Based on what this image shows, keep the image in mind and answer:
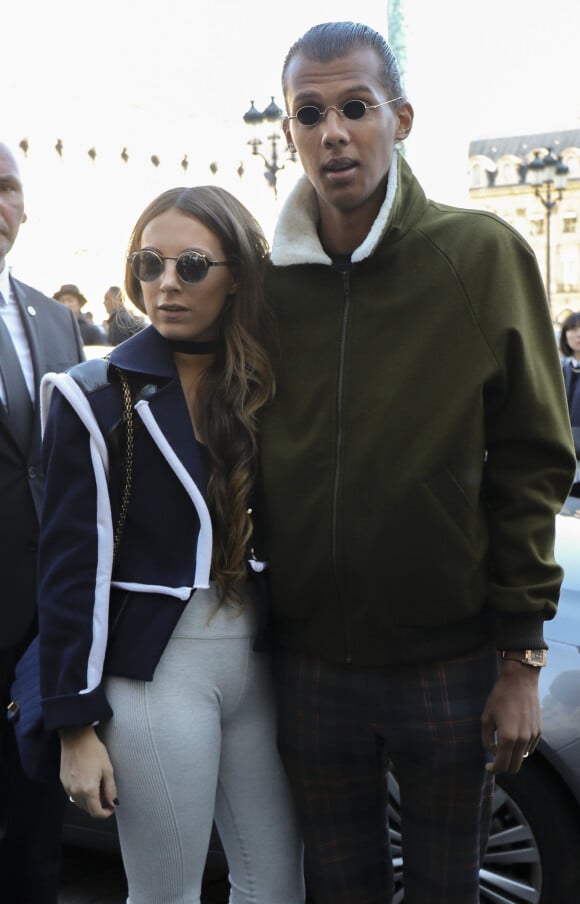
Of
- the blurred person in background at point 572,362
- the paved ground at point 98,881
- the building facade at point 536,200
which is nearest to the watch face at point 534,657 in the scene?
the paved ground at point 98,881

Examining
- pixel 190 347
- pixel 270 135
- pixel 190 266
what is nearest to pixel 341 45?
pixel 190 266

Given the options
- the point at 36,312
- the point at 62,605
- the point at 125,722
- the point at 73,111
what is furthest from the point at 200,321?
the point at 73,111

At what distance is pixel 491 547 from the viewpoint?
220 cm

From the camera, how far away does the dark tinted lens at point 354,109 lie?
7.14 ft

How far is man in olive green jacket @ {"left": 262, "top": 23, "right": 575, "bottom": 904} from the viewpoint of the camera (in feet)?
6.95

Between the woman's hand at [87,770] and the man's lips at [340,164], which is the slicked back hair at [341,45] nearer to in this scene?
the man's lips at [340,164]

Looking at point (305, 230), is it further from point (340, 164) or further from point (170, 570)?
point (170, 570)

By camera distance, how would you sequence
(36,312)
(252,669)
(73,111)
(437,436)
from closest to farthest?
1. (437,436)
2. (252,669)
3. (36,312)
4. (73,111)

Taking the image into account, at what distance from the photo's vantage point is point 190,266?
222 centimetres

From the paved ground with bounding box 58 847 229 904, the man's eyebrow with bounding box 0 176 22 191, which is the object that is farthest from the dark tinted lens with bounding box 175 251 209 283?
the paved ground with bounding box 58 847 229 904

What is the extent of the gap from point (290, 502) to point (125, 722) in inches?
20.2

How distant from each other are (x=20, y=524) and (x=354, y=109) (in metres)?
1.31

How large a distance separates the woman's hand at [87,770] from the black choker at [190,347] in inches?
29.5

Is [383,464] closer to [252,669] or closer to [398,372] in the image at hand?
[398,372]
